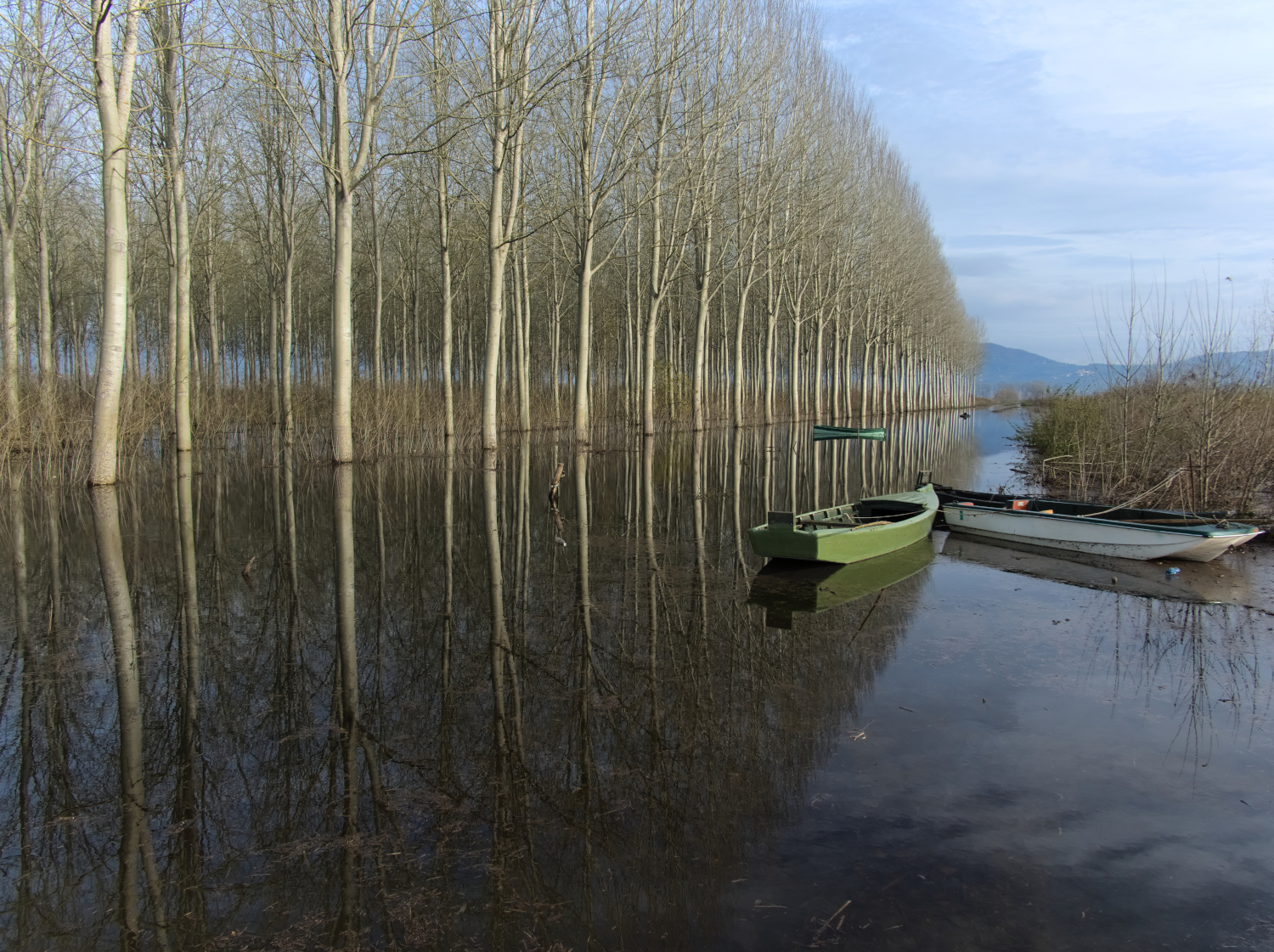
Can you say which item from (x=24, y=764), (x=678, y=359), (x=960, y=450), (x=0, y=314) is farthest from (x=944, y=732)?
(x=678, y=359)

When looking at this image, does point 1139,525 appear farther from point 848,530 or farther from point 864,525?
point 848,530

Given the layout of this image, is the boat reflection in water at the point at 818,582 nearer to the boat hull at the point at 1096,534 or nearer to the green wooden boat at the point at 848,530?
the green wooden boat at the point at 848,530

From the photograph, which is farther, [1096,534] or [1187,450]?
[1187,450]

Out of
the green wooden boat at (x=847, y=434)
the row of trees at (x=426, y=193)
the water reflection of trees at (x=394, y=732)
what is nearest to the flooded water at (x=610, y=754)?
the water reflection of trees at (x=394, y=732)

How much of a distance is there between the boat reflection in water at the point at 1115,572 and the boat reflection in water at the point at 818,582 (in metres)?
1.02

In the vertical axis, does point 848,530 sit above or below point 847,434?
below

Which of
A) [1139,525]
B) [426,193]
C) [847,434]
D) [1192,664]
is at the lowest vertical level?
[1192,664]

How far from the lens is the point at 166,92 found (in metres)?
13.7

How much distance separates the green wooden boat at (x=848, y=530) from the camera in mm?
8078

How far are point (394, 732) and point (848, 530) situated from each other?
5.79m

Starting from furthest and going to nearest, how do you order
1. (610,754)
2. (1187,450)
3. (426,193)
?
(426,193)
(1187,450)
(610,754)

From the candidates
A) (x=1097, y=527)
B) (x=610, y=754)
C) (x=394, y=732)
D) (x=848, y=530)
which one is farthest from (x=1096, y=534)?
(x=394, y=732)

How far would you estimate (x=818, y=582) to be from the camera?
8031 millimetres

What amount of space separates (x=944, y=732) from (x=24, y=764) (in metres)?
4.75
